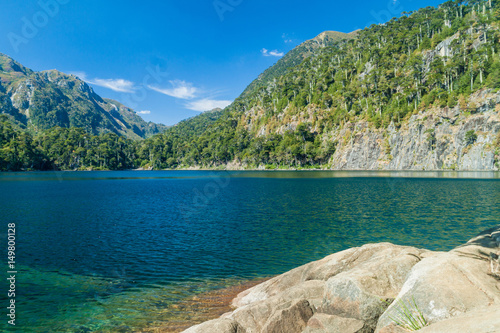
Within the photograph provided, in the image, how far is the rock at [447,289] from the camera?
7664mm

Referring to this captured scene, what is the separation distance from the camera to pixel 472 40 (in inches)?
5605

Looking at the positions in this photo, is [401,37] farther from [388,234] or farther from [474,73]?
[388,234]

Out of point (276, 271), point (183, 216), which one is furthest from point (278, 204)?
point (276, 271)

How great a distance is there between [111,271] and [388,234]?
26691mm

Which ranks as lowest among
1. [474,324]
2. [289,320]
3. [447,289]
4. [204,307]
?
[204,307]

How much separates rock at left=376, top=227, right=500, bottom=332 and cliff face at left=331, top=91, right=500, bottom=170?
125146 mm

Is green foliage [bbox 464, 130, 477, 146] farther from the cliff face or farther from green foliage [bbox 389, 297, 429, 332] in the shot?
green foliage [bbox 389, 297, 429, 332]

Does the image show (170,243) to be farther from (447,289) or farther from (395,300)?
(447,289)

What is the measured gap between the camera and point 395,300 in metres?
8.95

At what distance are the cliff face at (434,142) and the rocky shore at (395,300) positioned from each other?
123 m

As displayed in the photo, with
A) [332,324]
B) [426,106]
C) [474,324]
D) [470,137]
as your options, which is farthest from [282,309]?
[426,106]

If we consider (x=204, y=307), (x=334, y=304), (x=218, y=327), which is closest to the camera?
(x=218, y=327)

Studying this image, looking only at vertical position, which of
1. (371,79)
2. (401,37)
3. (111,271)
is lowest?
(111,271)

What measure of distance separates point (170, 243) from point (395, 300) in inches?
895
